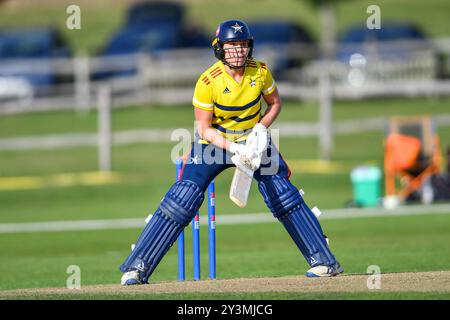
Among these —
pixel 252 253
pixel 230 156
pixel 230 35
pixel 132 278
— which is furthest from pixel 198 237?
pixel 252 253

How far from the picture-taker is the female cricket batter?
9414 mm

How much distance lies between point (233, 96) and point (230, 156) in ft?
1.83

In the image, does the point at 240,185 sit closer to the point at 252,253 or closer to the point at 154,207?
the point at 252,253

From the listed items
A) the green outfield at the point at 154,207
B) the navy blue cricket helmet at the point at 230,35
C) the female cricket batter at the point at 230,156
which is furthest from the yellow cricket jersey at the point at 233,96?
the green outfield at the point at 154,207

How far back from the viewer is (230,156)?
376 inches

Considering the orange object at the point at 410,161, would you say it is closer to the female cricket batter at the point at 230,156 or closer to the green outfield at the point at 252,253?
the green outfield at the point at 252,253

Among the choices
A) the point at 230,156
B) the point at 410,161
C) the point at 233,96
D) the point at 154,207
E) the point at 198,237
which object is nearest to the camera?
the point at 233,96

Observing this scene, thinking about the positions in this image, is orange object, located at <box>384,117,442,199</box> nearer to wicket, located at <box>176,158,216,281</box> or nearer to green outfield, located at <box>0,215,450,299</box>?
green outfield, located at <box>0,215,450,299</box>

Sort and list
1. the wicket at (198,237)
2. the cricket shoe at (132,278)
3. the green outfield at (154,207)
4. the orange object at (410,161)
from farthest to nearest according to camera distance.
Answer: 1. the orange object at (410,161)
2. the green outfield at (154,207)
3. the wicket at (198,237)
4. the cricket shoe at (132,278)

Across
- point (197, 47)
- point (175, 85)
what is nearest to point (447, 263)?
point (175, 85)

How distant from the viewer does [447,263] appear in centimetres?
1171

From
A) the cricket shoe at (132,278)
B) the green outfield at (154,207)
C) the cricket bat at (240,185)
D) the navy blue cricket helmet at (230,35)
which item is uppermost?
the navy blue cricket helmet at (230,35)

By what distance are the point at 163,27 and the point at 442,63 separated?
10905mm

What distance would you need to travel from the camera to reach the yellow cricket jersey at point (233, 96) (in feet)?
30.9
